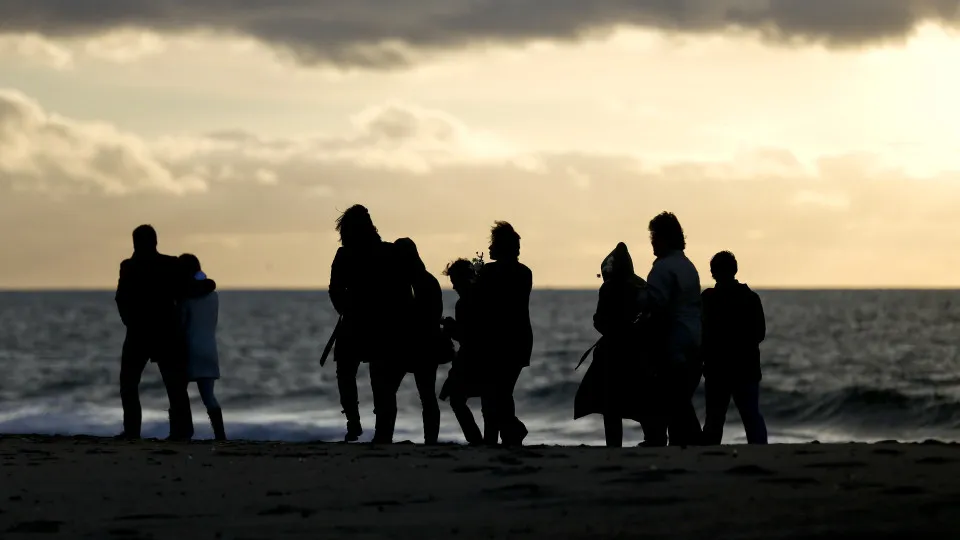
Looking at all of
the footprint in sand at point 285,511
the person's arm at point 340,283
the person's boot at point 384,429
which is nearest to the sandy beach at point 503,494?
the footprint in sand at point 285,511

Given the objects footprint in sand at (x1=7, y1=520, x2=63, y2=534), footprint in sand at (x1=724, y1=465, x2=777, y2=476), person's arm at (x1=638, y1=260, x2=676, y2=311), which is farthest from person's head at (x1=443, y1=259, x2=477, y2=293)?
footprint in sand at (x1=7, y1=520, x2=63, y2=534)

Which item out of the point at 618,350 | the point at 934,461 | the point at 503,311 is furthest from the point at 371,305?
the point at 934,461

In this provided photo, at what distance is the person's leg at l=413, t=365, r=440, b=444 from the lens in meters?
11.4

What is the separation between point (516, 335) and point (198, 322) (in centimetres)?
309

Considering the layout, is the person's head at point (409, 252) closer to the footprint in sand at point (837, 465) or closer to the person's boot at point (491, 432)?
the person's boot at point (491, 432)

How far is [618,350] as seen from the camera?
1064 cm

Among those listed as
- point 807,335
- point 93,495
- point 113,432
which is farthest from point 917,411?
point 807,335

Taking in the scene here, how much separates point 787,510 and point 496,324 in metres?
4.23

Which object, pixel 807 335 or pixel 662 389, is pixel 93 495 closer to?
pixel 662 389

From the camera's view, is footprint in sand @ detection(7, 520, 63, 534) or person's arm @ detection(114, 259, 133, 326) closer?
footprint in sand @ detection(7, 520, 63, 534)

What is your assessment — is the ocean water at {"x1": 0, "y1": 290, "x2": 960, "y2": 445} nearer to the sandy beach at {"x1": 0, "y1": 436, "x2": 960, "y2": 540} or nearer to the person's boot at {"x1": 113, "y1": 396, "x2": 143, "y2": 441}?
the person's boot at {"x1": 113, "y1": 396, "x2": 143, "y2": 441}

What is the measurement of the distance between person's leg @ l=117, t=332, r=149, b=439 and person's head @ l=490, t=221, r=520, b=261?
3.21m

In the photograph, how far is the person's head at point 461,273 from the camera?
11445 mm

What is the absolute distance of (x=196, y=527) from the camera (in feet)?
23.9
